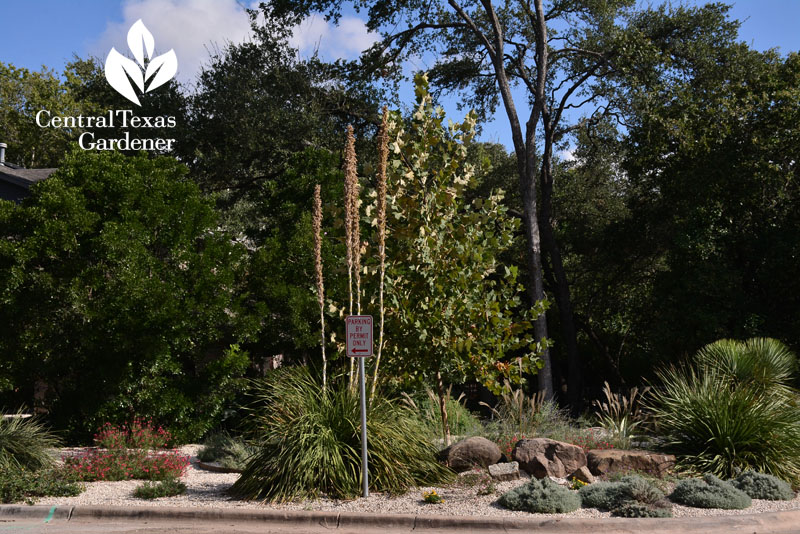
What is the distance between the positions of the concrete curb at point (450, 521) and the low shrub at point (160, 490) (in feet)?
1.99

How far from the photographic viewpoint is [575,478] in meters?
8.80

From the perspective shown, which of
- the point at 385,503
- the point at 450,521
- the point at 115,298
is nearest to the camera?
the point at 450,521

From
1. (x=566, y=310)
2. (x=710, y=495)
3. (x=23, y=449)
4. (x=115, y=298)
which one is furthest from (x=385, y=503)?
(x=566, y=310)

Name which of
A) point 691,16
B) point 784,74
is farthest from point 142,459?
point 691,16

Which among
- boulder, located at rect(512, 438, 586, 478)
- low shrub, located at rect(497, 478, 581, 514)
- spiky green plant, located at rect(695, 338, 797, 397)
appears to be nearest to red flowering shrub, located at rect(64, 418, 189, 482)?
low shrub, located at rect(497, 478, 581, 514)

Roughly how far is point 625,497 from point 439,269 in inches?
162

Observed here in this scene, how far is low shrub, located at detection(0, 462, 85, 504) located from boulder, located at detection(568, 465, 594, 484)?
20.3 ft

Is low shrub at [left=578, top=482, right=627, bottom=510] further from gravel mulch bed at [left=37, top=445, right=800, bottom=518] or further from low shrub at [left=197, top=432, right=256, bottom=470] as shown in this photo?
low shrub at [left=197, top=432, right=256, bottom=470]

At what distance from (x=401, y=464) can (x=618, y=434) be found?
165 inches

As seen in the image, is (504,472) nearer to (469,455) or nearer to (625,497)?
(469,455)

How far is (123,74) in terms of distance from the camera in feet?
Answer: 77.2

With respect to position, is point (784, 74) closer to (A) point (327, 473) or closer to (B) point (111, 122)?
(A) point (327, 473)

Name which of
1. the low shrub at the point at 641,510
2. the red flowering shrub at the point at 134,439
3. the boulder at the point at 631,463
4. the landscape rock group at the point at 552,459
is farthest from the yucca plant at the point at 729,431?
the red flowering shrub at the point at 134,439

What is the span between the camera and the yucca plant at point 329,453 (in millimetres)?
8375
